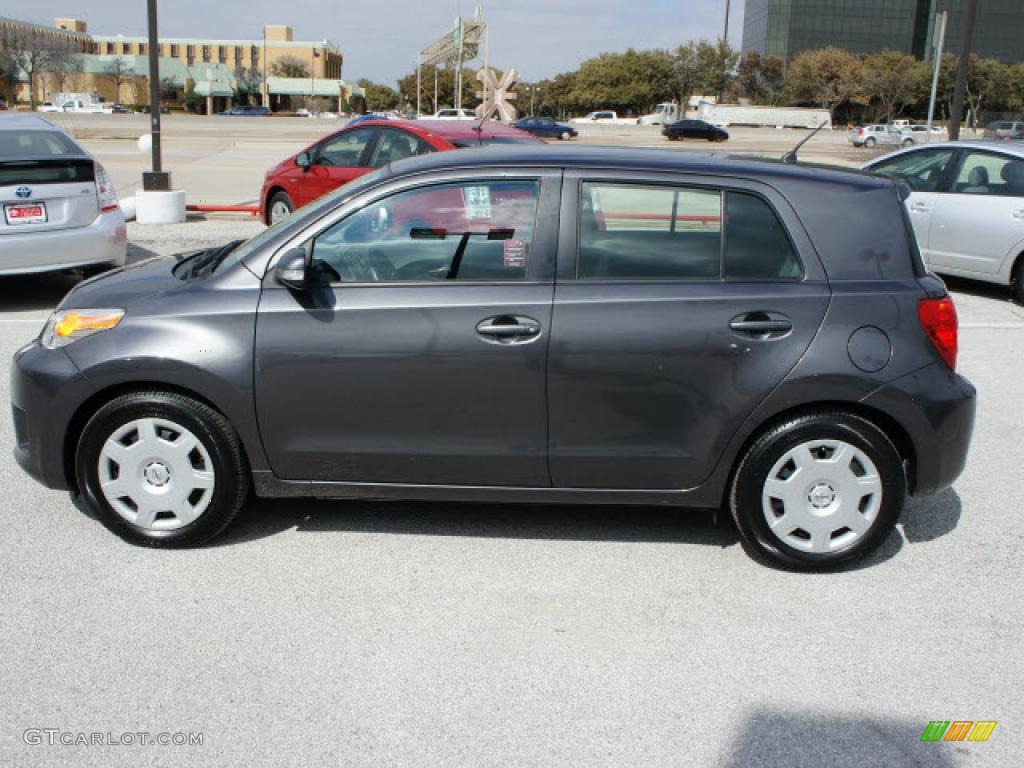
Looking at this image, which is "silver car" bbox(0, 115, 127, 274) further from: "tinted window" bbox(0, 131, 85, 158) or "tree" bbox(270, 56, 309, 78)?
A: "tree" bbox(270, 56, 309, 78)

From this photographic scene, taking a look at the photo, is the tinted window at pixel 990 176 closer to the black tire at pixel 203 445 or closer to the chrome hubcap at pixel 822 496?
the chrome hubcap at pixel 822 496

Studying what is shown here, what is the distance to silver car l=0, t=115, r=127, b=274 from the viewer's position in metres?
8.59

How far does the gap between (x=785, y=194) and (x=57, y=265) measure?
22.8 feet

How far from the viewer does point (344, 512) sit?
486cm

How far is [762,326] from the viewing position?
4.12 m

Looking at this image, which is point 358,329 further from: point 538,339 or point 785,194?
point 785,194

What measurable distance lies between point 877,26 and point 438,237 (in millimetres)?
129672

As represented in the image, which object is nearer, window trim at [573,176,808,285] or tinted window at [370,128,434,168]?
window trim at [573,176,808,285]

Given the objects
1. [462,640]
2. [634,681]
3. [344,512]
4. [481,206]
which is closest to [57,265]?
[344,512]

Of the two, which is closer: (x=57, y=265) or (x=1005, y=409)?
(x=1005, y=409)

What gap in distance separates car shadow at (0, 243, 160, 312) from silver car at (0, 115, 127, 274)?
0.27m

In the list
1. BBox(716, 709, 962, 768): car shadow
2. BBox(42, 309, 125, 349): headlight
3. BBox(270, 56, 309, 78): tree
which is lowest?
BBox(716, 709, 962, 768): car shadow

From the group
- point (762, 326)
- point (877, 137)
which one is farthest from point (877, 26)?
point (762, 326)

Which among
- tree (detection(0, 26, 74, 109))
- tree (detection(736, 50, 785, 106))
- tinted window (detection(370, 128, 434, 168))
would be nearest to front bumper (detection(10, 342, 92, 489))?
tinted window (detection(370, 128, 434, 168))
